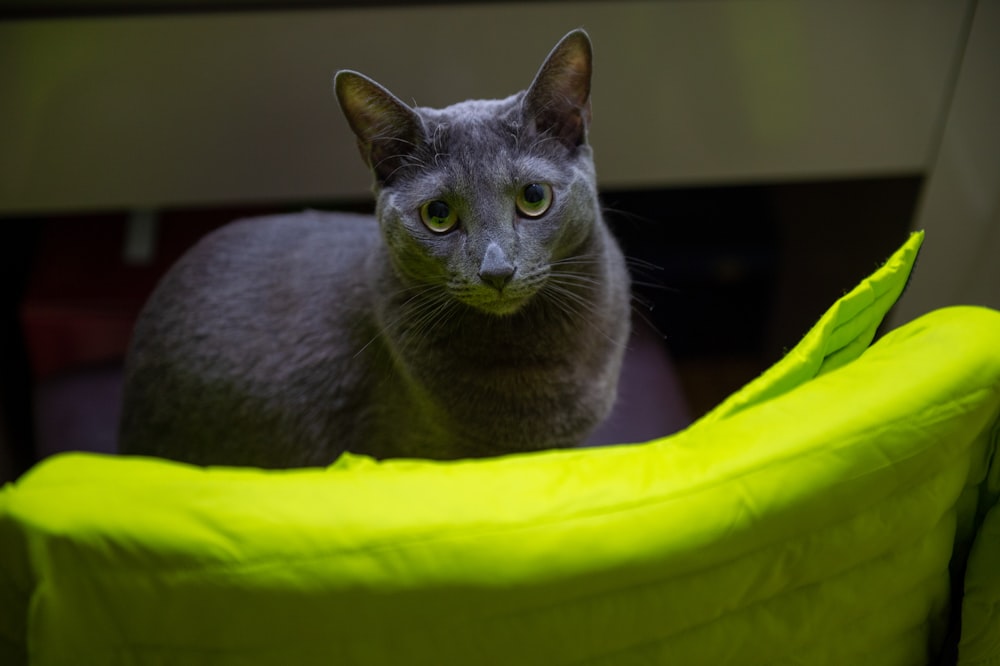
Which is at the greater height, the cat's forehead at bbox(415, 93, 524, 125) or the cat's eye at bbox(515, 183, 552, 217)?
the cat's forehead at bbox(415, 93, 524, 125)

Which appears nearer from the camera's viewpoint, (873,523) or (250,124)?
(873,523)

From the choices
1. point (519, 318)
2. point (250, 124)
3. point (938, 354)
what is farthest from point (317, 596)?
point (250, 124)

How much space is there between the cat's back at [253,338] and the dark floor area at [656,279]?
17 cm

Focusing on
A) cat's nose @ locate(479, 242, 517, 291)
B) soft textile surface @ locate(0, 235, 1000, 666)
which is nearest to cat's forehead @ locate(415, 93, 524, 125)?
cat's nose @ locate(479, 242, 517, 291)

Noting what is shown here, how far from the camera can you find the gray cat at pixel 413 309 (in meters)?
0.80

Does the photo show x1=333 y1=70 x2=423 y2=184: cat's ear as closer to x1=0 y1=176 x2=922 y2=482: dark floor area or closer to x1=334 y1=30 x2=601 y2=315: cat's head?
x1=334 y1=30 x2=601 y2=315: cat's head

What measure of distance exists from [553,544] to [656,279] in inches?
23.9

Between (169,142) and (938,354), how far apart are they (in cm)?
85

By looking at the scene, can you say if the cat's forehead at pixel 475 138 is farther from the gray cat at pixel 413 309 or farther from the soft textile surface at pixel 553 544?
the soft textile surface at pixel 553 544

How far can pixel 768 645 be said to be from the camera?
761mm

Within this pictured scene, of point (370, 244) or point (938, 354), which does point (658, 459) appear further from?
point (370, 244)

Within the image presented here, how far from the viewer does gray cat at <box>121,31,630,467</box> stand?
0.80m

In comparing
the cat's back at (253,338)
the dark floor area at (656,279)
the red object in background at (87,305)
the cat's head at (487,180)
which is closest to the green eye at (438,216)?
the cat's head at (487,180)

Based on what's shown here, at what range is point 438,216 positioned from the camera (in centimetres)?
81
